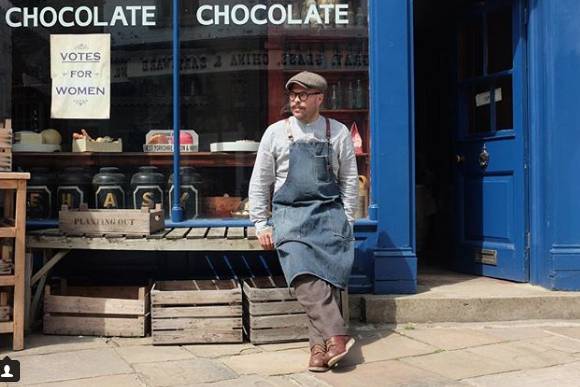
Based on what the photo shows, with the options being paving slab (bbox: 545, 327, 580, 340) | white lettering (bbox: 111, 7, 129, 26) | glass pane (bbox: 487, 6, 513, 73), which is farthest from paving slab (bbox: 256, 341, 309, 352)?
glass pane (bbox: 487, 6, 513, 73)

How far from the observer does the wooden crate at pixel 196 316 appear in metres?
4.38

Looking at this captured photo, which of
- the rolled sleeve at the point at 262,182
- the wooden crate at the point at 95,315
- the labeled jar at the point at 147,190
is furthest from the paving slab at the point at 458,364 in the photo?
the labeled jar at the point at 147,190

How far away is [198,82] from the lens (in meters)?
5.41

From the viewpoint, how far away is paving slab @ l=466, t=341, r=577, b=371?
400 cm

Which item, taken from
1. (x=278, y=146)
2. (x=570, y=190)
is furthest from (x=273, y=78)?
(x=570, y=190)

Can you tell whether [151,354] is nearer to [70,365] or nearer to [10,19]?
[70,365]

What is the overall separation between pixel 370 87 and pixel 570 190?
182 centimetres

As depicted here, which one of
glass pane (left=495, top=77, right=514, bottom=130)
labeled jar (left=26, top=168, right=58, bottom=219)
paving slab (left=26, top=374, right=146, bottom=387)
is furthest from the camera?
glass pane (left=495, top=77, right=514, bottom=130)

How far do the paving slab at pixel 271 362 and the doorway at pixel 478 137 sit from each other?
235cm

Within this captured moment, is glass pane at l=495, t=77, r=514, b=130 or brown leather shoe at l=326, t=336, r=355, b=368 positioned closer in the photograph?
brown leather shoe at l=326, t=336, r=355, b=368

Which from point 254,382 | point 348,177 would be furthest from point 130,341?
point 348,177

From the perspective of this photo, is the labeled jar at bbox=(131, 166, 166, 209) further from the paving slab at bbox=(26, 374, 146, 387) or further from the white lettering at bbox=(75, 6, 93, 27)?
the paving slab at bbox=(26, 374, 146, 387)

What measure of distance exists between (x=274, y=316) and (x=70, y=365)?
1349 mm

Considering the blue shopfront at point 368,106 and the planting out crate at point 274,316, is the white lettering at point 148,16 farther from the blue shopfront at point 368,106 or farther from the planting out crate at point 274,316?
the planting out crate at point 274,316
